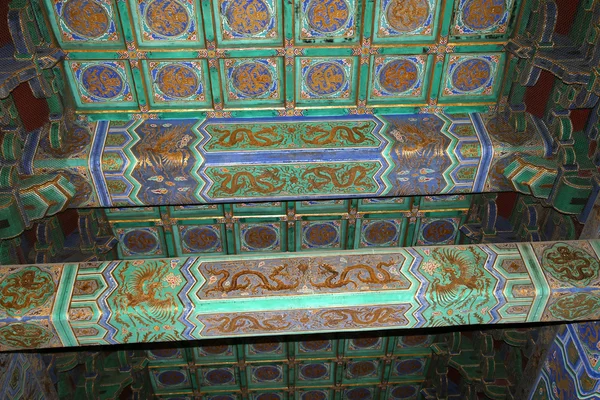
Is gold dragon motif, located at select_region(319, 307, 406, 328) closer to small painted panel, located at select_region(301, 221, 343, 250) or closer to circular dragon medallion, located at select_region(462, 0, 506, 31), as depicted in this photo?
small painted panel, located at select_region(301, 221, 343, 250)

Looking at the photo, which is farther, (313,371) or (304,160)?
(313,371)

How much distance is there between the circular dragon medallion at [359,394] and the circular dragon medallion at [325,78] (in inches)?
178

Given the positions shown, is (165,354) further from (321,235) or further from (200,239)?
(321,235)

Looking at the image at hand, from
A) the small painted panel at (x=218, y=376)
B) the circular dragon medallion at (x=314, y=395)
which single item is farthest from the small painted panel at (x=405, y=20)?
the circular dragon medallion at (x=314, y=395)

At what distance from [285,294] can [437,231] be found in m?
2.62

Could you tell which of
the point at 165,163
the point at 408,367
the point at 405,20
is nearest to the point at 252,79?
the point at 165,163

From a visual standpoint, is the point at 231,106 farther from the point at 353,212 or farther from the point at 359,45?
the point at 353,212

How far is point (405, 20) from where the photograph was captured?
4.81 meters

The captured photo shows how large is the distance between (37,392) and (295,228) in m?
2.95

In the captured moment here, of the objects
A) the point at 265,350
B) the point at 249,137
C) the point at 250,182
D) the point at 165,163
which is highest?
the point at 249,137

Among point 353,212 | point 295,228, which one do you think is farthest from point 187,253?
point 353,212

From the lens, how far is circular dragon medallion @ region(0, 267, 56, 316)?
4.17 m

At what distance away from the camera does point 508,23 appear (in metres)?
4.86

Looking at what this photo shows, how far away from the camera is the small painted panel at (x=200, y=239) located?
609cm
